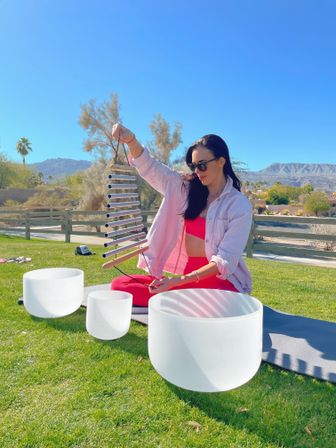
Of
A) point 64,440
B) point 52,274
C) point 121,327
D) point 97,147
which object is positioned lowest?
point 64,440

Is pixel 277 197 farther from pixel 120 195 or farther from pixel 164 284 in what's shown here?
pixel 164 284

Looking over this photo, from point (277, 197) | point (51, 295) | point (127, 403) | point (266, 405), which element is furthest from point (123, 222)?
point (277, 197)

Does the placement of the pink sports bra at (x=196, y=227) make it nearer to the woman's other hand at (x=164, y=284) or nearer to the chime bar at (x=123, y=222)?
the chime bar at (x=123, y=222)

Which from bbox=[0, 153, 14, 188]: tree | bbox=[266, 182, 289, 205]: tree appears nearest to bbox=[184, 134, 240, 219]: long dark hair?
bbox=[0, 153, 14, 188]: tree

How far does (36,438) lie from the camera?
130 centimetres

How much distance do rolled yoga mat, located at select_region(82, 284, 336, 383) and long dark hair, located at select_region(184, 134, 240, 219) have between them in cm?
78

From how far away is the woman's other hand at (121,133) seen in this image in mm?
2012

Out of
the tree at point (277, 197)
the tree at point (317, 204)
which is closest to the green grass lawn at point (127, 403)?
the tree at point (317, 204)

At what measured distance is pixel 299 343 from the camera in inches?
79.7

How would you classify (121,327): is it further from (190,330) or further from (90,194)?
(90,194)

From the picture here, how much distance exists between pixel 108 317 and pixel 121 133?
1028mm

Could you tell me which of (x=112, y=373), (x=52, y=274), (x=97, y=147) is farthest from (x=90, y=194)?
(x=112, y=373)

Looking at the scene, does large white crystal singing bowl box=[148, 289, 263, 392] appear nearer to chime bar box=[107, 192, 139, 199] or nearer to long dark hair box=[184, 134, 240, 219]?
chime bar box=[107, 192, 139, 199]

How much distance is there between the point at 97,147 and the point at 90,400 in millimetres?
15977
